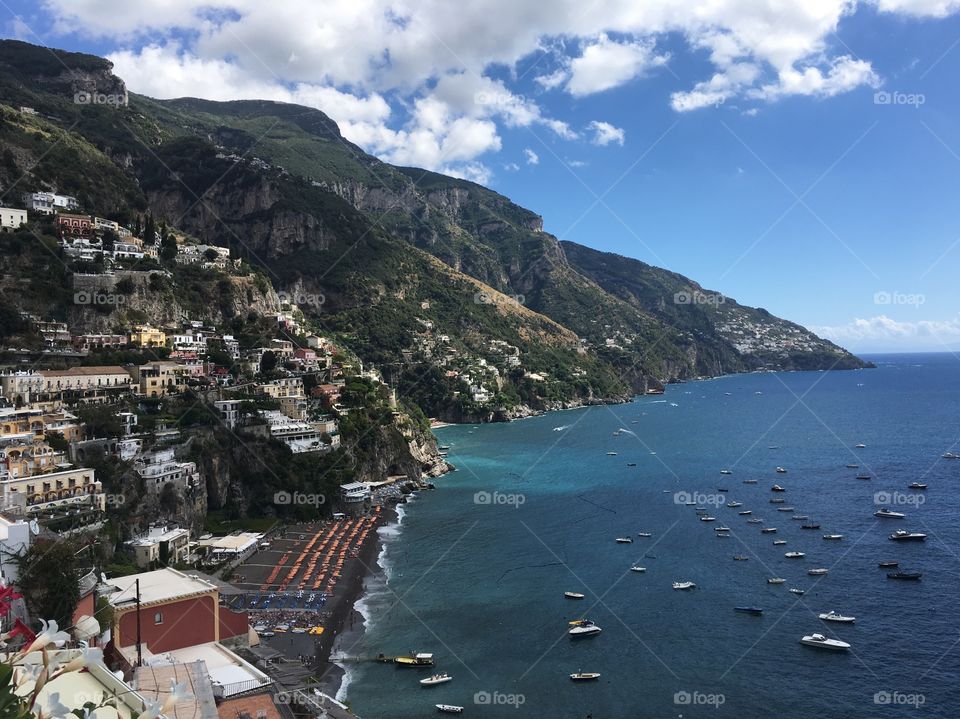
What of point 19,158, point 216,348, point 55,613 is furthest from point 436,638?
point 19,158

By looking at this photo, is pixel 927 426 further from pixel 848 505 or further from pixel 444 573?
pixel 444 573

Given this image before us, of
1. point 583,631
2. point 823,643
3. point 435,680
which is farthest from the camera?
point 583,631

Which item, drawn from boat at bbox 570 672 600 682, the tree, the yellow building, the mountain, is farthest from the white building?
boat at bbox 570 672 600 682

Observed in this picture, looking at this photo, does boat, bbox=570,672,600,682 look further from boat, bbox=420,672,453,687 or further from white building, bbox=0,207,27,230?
white building, bbox=0,207,27,230

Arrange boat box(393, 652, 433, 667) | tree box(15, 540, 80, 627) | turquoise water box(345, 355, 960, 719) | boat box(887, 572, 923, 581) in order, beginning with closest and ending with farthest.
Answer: tree box(15, 540, 80, 627) → turquoise water box(345, 355, 960, 719) → boat box(393, 652, 433, 667) → boat box(887, 572, 923, 581)

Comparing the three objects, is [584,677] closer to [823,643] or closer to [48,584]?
[823,643]

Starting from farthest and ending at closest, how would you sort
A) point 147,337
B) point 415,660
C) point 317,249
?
point 317,249, point 147,337, point 415,660

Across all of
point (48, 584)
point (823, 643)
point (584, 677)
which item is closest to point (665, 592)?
point (823, 643)

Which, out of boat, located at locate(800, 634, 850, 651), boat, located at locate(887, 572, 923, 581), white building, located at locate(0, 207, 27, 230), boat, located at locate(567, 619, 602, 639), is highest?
white building, located at locate(0, 207, 27, 230)
